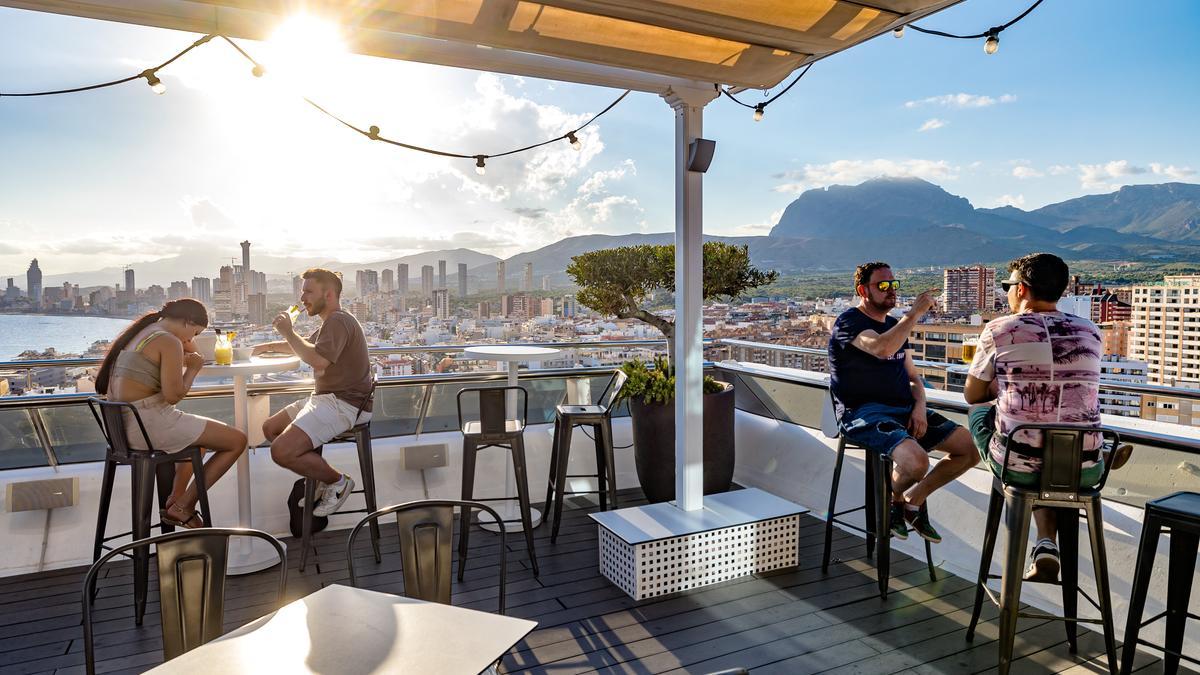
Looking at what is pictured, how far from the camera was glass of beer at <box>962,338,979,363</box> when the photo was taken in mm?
2922

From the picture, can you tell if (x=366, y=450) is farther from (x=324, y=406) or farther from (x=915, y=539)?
(x=915, y=539)

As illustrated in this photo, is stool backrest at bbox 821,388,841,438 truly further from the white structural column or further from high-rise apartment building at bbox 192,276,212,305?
high-rise apartment building at bbox 192,276,212,305

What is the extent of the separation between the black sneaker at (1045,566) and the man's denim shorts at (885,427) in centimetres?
73

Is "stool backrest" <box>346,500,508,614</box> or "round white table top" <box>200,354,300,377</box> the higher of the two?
"round white table top" <box>200,354,300,377</box>

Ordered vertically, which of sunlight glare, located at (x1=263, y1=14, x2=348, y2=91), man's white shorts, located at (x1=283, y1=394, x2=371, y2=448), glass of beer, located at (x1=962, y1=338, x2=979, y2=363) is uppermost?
sunlight glare, located at (x1=263, y1=14, x2=348, y2=91)

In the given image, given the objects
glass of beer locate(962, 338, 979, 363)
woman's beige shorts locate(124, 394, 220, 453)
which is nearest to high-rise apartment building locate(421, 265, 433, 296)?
woman's beige shorts locate(124, 394, 220, 453)

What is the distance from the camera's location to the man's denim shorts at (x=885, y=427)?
3.23 m

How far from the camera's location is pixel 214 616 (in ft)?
5.79

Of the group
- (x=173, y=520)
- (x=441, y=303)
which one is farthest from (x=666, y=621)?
(x=441, y=303)

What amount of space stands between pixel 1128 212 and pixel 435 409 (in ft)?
26.9

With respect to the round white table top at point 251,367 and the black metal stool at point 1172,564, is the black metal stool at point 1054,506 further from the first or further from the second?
the round white table top at point 251,367

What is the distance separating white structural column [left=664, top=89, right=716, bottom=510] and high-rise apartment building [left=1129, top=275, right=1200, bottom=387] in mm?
2155

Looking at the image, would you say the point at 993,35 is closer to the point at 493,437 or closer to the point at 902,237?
the point at 493,437

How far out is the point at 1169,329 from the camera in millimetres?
4379
